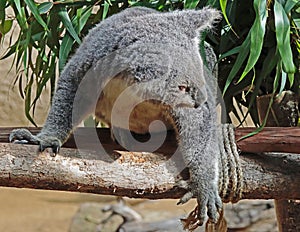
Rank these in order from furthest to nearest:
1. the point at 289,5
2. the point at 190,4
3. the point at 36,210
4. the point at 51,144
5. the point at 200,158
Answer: the point at 36,210, the point at 190,4, the point at 289,5, the point at 200,158, the point at 51,144

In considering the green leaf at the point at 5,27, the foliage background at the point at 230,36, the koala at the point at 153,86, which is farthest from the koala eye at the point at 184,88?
the green leaf at the point at 5,27

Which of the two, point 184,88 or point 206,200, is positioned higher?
point 184,88

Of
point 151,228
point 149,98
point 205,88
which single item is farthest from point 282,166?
point 151,228

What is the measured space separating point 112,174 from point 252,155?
1.49 feet

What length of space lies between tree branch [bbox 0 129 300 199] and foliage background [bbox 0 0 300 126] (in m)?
0.23

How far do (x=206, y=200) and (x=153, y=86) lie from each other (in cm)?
32

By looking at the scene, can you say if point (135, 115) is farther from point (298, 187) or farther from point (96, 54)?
point (298, 187)

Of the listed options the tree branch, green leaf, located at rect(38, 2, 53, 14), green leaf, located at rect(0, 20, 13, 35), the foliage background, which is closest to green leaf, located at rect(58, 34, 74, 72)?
the foliage background

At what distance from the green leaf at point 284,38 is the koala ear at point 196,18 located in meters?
0.18

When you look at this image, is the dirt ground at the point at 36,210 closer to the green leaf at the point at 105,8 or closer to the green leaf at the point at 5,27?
the green leaf at the point at 5,27

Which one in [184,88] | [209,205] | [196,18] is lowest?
[209,205]

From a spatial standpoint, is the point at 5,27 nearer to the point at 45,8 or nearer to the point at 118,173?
the point at 45,8

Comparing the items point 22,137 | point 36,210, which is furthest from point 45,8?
point 36,210

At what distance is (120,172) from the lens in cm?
139
